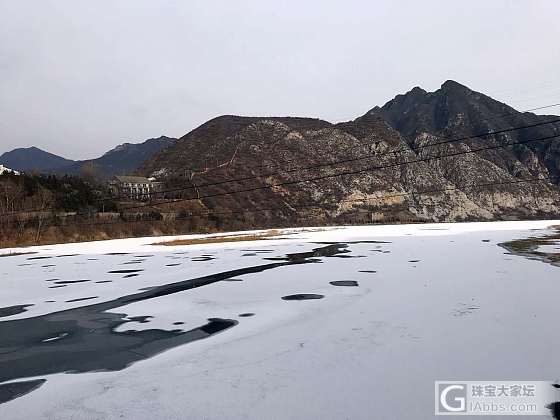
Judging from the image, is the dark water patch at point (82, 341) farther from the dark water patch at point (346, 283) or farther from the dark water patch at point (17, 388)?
the dark water patch at point (346, 283)

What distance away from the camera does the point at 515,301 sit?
8844mm

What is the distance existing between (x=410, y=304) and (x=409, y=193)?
104307mm

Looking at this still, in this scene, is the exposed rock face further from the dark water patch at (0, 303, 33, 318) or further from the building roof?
the dark water patch at (0, 303, 33, 318)

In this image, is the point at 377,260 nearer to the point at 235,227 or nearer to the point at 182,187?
the point at 235,227

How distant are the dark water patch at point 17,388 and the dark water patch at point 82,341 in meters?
0.27

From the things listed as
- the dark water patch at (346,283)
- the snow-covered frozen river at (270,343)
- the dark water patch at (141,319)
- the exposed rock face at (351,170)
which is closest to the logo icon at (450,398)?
the snow-covered frozen river at (270,343)

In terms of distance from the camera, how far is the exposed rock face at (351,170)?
91438 millimetres

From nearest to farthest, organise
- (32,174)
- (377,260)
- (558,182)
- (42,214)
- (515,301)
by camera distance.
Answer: (515,301)
(377,260)
(42,214)
(32,174)
(558,182)

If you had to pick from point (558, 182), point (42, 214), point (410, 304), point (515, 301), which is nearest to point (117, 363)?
point (410, 304)

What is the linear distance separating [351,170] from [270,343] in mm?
99943

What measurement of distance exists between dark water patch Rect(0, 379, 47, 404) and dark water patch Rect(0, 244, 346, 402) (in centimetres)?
27

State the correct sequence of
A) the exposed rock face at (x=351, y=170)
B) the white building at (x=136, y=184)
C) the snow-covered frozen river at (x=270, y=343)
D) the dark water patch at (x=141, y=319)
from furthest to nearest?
the exposed rock face at (x=351, y=170)
the white building at (x=136, y=184)
the dark water patch at (x=141, y=319)
the snow-covered frozen river at (x=270, y=343)

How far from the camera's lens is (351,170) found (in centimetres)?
10406

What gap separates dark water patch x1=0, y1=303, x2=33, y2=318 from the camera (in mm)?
9406
